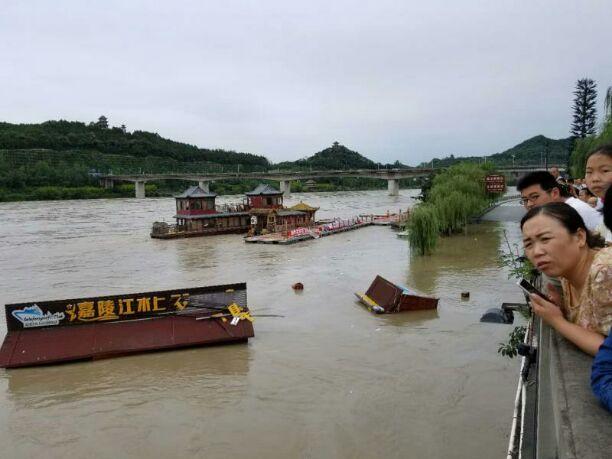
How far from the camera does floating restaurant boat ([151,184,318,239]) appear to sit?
4603cm

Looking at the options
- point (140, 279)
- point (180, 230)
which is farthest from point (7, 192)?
point (140, 279)

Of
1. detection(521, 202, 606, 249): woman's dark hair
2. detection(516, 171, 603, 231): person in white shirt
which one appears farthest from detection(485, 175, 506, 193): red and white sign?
detection(521, 202, 606, 249): woman's dark hair

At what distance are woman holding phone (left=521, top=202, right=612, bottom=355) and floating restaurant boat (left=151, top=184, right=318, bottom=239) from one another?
41.7 m

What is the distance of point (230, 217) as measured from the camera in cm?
4894

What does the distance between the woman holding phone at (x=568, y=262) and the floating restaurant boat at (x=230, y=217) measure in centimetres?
4167

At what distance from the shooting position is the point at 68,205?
8500 cm

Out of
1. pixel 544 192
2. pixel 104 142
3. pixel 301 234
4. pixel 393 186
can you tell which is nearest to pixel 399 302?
pixel 544 192

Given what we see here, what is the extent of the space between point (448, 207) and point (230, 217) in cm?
2108

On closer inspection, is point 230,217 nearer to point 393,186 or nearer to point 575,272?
point 575,272

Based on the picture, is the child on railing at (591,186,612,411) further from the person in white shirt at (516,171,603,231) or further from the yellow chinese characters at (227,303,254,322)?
the yellow chinese characters at (227,303,254,322)

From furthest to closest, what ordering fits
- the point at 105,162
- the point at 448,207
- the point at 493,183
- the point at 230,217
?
the point at 105,162, the point at 230,217, the point at 493,183, the point at 448,207

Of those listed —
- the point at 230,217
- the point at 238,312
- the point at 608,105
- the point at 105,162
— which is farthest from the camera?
the point at 105,162

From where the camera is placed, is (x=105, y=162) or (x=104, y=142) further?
(x=104, y=142)

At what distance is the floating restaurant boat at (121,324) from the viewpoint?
44.2 ft
